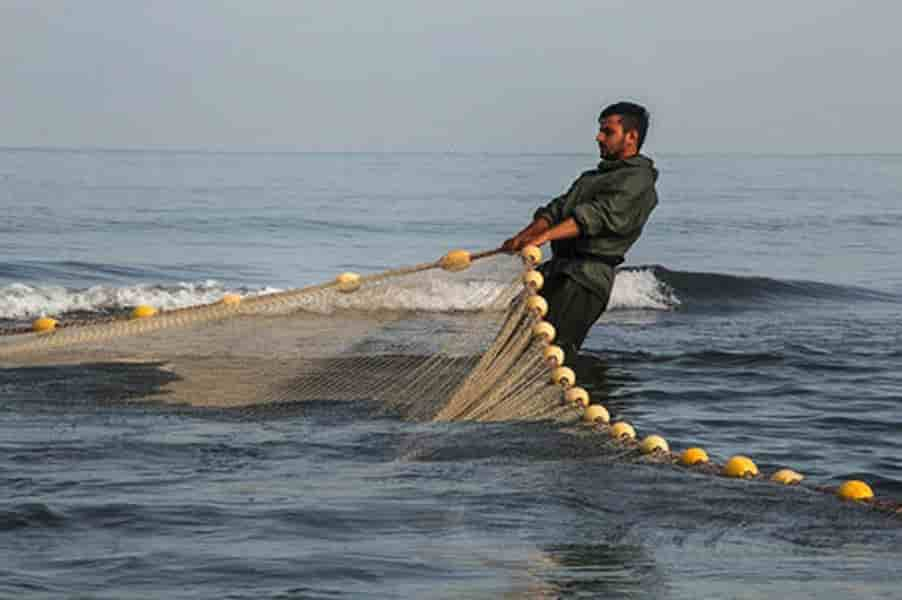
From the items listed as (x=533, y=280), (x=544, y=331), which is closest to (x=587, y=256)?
(x=533, y=280)

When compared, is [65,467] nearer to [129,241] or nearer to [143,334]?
[143,334]

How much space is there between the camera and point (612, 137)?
911 centimetres

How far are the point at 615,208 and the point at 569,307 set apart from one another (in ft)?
2.04

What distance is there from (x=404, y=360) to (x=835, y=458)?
2419mm

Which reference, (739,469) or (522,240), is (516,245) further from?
(739,469)

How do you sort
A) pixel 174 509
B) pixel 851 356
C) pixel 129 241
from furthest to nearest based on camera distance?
pixel 129 241 < pixel 851 356 < pixel 174 509

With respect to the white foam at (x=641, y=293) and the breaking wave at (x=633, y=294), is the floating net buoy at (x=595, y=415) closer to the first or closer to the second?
the breaking wave at (x=633, y=294)

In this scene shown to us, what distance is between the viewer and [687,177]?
6575 centimetres

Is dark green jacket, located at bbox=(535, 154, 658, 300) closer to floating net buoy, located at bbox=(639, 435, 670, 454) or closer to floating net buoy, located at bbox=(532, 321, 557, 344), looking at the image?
floating net buoy, located at bbox=(532, 321, 557, 344)

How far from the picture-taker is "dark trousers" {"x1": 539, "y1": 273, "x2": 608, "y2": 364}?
366 inches

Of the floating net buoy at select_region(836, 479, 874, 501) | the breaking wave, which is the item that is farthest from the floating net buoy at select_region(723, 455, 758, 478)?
the breaking wave

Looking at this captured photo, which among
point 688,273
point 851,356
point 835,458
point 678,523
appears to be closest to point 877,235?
point 688,273

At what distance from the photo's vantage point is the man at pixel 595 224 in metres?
9.05

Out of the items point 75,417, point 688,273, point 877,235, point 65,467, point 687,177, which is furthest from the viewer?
point 687,177
